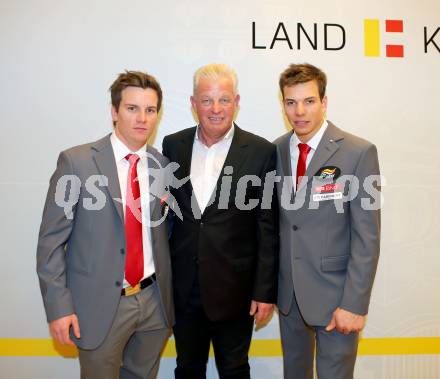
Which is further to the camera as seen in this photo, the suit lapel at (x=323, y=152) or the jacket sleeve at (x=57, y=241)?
the suit lapel at (x=323, y=152)

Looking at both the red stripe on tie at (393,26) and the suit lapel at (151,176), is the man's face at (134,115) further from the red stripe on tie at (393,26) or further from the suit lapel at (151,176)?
the red stripe on tie at (393,26)

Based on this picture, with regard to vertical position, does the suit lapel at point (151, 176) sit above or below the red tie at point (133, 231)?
above

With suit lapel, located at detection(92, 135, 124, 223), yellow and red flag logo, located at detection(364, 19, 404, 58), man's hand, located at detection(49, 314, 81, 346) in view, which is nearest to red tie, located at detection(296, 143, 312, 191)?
suit lapel, located at detection(92, 135, 124, 223)

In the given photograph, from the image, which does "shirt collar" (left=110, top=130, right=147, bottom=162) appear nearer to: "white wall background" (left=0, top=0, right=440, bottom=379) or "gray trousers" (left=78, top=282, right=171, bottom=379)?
"gray trousers" (left=78, top=282, right=171, bottom=379)

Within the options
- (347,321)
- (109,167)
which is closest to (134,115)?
(109,167)

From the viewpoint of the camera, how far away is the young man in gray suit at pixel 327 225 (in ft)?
6.37

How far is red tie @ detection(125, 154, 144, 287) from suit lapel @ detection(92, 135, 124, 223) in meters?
0.06

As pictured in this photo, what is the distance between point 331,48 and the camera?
301 cm

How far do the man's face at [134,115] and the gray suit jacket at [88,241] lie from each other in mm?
179

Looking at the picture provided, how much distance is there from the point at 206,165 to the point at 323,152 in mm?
614

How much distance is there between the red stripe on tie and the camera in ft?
9.93

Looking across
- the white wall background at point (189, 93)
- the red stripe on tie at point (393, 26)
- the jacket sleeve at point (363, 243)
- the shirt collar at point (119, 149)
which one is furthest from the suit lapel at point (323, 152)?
the red stripe on tie at point (393, 26)

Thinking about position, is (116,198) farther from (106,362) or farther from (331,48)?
(331,48)

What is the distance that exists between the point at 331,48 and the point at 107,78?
1.65m
